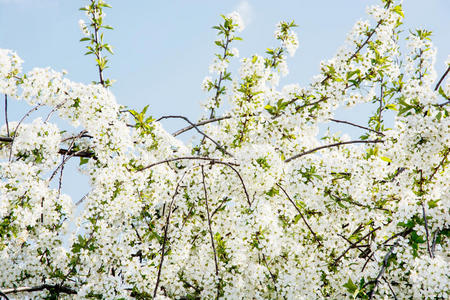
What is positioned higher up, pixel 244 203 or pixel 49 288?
pixel 244 203

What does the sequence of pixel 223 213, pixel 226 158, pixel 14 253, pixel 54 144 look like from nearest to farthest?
pixel 14 253, pixel 54 144, pixel 223 213, pixel 226 158

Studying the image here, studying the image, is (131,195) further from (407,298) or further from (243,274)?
(407,298)

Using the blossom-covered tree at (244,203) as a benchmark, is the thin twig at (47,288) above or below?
below

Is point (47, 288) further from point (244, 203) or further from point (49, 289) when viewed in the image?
point (244, 203)

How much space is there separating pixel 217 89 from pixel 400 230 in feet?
16.3

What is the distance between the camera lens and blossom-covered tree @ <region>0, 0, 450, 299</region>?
14.4 feet

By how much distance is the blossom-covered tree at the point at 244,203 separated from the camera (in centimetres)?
440

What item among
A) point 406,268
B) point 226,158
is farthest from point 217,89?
point 406,268

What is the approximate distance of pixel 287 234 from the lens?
18.9ft

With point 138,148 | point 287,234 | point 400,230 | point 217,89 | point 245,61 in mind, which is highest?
point 217,89

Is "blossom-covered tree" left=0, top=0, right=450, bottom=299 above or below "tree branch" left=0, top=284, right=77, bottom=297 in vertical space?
above

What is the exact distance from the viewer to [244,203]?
17.8 ft

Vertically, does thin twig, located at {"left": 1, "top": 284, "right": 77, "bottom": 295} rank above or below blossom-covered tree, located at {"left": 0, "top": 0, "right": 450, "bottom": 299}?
below

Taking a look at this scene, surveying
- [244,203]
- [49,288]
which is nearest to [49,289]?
[49,288]
